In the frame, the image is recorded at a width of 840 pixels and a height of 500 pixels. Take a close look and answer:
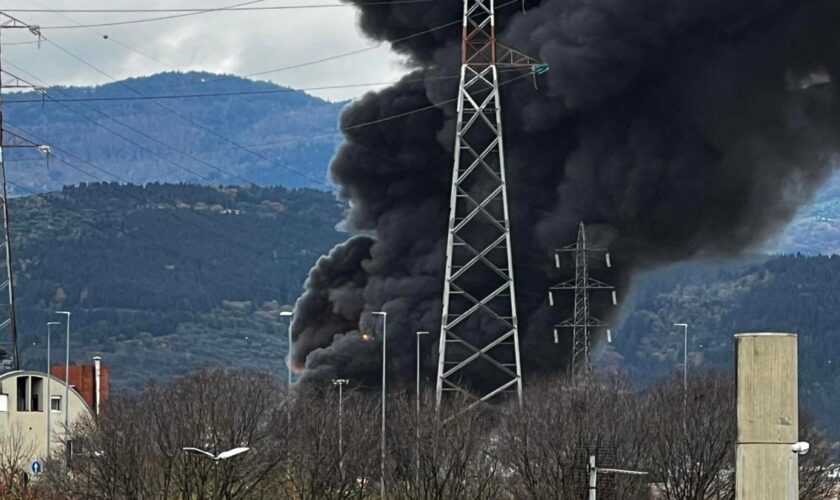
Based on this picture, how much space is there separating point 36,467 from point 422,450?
2234 centimetres

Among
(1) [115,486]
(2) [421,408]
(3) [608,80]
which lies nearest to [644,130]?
(3) [608,80]

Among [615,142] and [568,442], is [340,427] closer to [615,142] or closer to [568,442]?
[568,442]

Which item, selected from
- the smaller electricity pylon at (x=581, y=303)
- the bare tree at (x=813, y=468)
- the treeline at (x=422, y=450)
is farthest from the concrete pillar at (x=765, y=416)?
the smaller electricity pylon at (x=581, y=303)

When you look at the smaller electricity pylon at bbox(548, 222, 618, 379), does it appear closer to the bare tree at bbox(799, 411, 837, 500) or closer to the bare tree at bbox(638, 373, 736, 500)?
the bare tree at bbox(638, 373, 736, 500)

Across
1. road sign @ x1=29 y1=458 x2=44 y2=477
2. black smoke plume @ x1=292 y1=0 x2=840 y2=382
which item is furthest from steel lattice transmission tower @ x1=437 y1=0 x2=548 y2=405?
road sign @ x1=29 y1=458 x2=44 y2=477

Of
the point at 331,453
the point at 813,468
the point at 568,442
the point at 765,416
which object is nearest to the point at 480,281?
the point at 331,453

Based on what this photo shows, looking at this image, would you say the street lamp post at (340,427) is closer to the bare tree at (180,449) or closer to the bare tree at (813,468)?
the bare tree at (180,449)

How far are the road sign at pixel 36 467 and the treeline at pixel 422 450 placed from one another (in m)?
5.19

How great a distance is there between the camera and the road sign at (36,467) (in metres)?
80.0

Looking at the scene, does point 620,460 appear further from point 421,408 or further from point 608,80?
point 608,80

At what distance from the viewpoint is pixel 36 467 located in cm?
8031

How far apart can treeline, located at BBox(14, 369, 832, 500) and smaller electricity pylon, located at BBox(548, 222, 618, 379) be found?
4.62ft

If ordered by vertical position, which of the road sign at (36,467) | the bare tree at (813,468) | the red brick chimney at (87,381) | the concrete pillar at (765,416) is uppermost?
the concrete pillar at (765,416)

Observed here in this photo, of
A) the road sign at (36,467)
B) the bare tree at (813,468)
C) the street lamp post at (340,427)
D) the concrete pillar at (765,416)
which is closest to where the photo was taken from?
Answer: the concrete pillar at (765,416)
